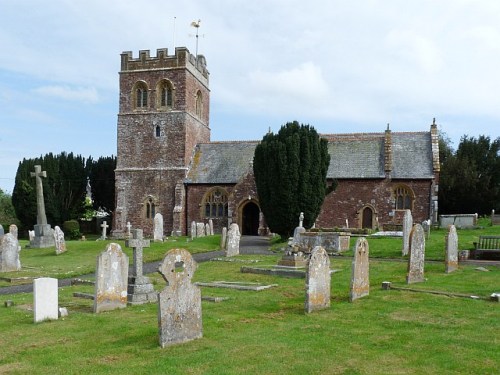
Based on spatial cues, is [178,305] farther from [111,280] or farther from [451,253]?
[451,253]

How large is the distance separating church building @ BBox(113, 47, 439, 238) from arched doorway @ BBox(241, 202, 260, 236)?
2.9 inches

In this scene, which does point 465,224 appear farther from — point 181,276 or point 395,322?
point 181,276

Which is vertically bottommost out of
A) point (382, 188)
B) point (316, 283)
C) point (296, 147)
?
point (316, 283)

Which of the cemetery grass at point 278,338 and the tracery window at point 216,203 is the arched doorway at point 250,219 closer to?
the tracery window at point 216,203

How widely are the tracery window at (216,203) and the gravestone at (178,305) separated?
2880 cm

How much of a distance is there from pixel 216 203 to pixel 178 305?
96.2 feet

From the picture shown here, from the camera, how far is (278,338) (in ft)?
25.1

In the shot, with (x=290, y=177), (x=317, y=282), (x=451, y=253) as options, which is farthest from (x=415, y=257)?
(x=290, y=177)

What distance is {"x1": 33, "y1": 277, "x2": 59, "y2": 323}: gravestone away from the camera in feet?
30.3

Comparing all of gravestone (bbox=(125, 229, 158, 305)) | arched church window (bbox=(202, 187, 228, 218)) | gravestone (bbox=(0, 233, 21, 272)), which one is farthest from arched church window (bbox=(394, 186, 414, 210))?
gravestone (bbox=(125, 229, 158, 305))

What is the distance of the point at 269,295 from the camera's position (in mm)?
11609

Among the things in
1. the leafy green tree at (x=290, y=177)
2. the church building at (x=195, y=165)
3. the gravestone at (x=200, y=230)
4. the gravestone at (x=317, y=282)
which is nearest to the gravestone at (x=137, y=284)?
the gravestone at (x=317, y=282)

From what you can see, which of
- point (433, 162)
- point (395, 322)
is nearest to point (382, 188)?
point (433, 162)

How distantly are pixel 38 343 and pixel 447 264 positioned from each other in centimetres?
1101
